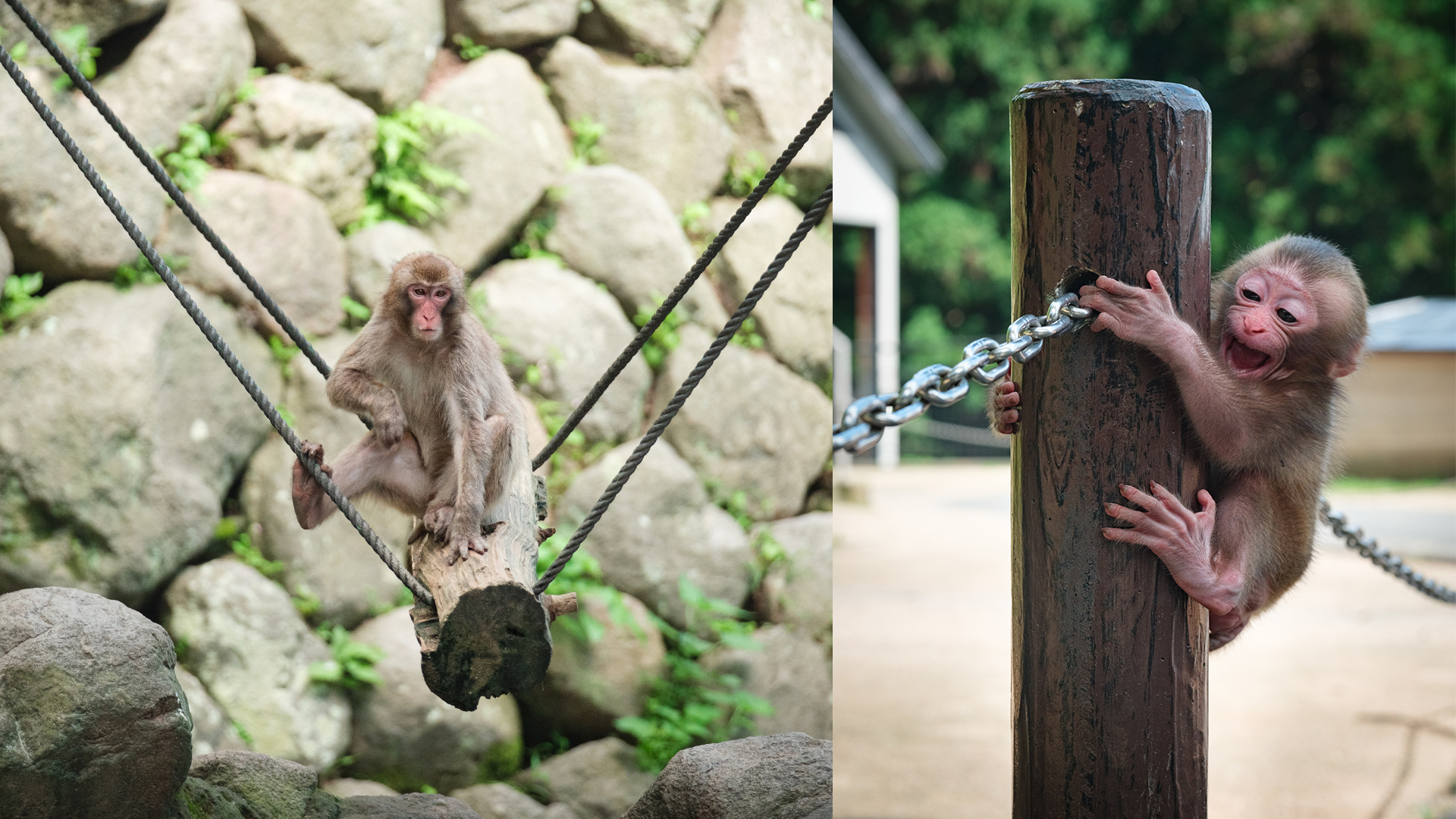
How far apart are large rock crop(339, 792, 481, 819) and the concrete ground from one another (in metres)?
1.59

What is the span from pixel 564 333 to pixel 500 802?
2.12 meters

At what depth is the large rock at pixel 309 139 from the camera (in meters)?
5.37

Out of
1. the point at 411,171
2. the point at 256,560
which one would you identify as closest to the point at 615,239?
the point at 411,171

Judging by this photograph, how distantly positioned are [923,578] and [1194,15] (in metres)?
13.7

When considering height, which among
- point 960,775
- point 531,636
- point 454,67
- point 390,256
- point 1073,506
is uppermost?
point 454,67

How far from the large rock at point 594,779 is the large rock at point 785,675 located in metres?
0.60

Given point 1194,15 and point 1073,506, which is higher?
point 1194,15

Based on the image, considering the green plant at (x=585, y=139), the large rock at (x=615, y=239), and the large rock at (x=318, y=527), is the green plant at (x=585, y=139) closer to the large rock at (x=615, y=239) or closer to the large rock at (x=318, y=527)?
the large rock at (x=615, y=239)

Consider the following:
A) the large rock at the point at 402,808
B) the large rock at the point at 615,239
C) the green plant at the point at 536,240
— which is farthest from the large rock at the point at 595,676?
the large rock at the point at 402,808

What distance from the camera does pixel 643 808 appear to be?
3125 mm

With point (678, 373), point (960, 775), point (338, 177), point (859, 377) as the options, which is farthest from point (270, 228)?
point (859, 377)

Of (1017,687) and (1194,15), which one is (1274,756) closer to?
(1017,687)

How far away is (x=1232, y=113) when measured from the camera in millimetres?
18438

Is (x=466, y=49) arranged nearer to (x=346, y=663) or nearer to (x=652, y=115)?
(x=652, y=115)
